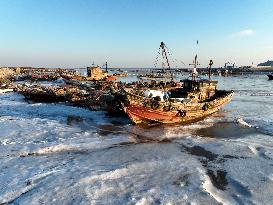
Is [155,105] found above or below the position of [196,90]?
below

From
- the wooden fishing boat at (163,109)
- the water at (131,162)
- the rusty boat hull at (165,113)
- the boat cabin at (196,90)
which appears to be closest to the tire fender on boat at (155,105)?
the wooden fishing boat at (163,109)

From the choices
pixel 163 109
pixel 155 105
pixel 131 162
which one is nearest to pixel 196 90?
pixel 163 109

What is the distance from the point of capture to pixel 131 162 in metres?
13.6

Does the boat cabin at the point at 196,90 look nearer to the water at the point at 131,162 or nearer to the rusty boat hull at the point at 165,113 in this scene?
the rusty boat hull at the point at 165,113

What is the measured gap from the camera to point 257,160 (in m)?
14.3

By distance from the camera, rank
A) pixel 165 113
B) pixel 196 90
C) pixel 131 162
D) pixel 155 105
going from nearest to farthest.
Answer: pixel 131 162 < pixel 155 105 < pixel 165 113 < pixel 196 90

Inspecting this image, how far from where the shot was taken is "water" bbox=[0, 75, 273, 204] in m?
10.3

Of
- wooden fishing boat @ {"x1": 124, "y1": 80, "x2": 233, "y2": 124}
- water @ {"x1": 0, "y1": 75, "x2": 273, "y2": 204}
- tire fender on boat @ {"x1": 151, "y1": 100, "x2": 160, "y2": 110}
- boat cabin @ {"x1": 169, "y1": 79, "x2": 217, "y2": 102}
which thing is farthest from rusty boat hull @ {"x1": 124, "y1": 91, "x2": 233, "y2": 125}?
boat cabin @ {"x1": 169, "y1": 79, "x2": 217, "y2": 102}

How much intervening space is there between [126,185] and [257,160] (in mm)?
6809

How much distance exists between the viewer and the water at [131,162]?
33.9ft

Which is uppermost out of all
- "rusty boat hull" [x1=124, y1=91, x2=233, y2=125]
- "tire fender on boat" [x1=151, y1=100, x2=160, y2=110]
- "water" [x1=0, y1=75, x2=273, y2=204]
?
"tire fender on boat" [x1=151, y1=100, x2=160, y2=110]

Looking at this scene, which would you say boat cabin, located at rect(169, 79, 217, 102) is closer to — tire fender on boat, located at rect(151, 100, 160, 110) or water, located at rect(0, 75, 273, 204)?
water, located at rect(0, 75, 273, 204)

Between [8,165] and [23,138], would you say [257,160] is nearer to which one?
[8,165]

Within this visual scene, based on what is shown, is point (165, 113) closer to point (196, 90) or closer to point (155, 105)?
point (155, 105)
